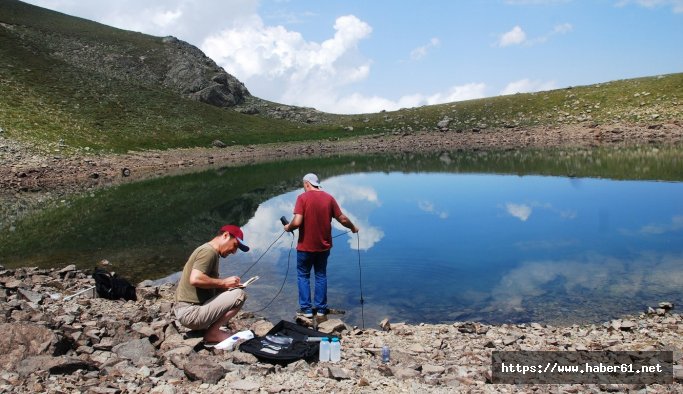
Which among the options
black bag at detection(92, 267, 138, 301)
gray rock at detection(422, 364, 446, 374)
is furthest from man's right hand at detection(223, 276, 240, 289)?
black bag at detection(92, 267, 138, 301)

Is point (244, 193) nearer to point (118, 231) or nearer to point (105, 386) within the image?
point (118, 231)

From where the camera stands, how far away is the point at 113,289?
1434cm

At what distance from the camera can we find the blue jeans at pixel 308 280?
12.9 m

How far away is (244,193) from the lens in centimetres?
3938

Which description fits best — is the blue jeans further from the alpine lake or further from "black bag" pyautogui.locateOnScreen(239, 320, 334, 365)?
"black bag" pyautogui.locateOnScreen(239, 320, 334, 365)

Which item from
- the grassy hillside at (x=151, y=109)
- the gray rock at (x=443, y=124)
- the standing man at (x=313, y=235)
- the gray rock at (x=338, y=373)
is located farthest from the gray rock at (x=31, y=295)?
the gray rock at (x=443, y=124)

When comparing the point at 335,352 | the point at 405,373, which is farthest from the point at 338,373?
the point at 405,373

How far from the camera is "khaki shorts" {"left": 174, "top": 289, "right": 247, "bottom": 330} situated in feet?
32.9

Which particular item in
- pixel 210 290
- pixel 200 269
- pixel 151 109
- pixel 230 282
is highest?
pixel 151 109

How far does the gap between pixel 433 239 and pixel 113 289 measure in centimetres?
1206

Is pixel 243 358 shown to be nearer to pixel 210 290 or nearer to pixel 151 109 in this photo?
pixel 210 290

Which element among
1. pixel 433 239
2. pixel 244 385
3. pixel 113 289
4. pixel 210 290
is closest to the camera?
pixel 244 385

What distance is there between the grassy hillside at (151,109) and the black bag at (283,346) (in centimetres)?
5400

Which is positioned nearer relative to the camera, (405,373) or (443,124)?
(405,373)
